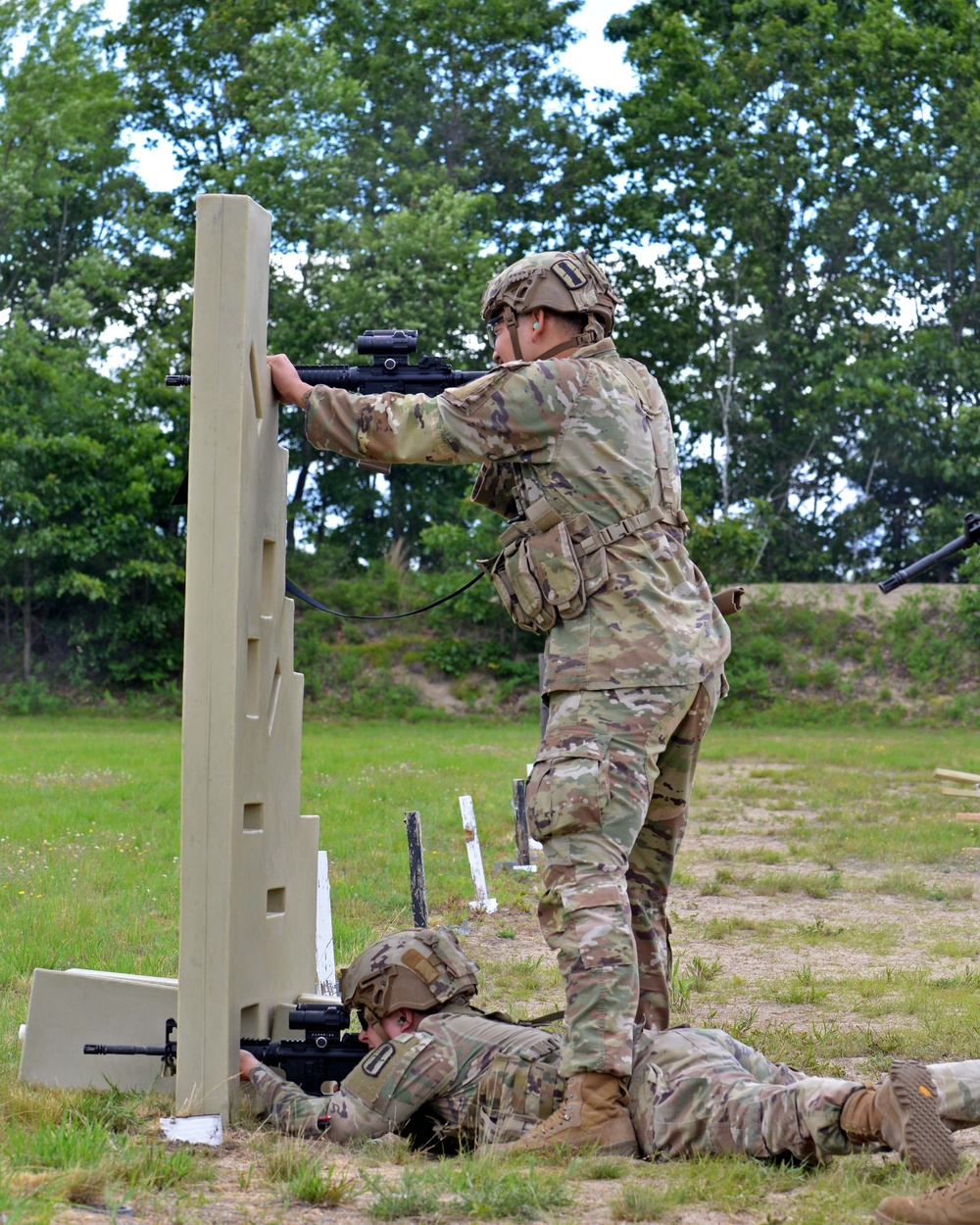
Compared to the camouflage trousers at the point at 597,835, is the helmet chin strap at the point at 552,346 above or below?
above

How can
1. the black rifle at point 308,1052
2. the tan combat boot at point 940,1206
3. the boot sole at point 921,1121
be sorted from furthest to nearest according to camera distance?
the black rifle at point 308,1052 → the boot sole at point 921,1121 → the tan combat boot at point 940,1206

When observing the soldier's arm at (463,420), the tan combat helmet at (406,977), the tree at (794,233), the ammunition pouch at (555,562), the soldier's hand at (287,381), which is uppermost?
the tree at (794,233)

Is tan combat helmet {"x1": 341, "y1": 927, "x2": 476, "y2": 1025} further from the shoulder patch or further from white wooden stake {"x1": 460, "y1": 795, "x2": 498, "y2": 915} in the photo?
white wooden stake {"x1": 460, "y1": 795, "x2": 498, "y2": 915}

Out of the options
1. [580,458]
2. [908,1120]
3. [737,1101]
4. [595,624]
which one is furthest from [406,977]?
[580,458]

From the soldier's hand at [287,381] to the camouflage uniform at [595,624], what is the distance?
98 mm

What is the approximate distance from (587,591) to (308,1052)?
175 cm

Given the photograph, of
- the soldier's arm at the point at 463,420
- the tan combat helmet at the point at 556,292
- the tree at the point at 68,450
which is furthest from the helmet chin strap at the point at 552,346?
the tree at the point at 68,450

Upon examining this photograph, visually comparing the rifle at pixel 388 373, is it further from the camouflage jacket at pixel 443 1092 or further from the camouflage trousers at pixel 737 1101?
the camouflage trousers at pixel 737 1101

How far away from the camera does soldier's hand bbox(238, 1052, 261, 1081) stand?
4473mm

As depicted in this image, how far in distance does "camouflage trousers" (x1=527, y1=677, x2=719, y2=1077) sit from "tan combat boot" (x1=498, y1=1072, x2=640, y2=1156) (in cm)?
5

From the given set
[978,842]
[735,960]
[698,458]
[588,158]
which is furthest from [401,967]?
[588,158]

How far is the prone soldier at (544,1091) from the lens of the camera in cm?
365

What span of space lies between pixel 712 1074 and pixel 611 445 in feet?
6.23

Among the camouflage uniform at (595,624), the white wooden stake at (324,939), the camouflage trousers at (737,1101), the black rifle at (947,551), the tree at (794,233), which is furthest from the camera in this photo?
the tree at (794,233)
